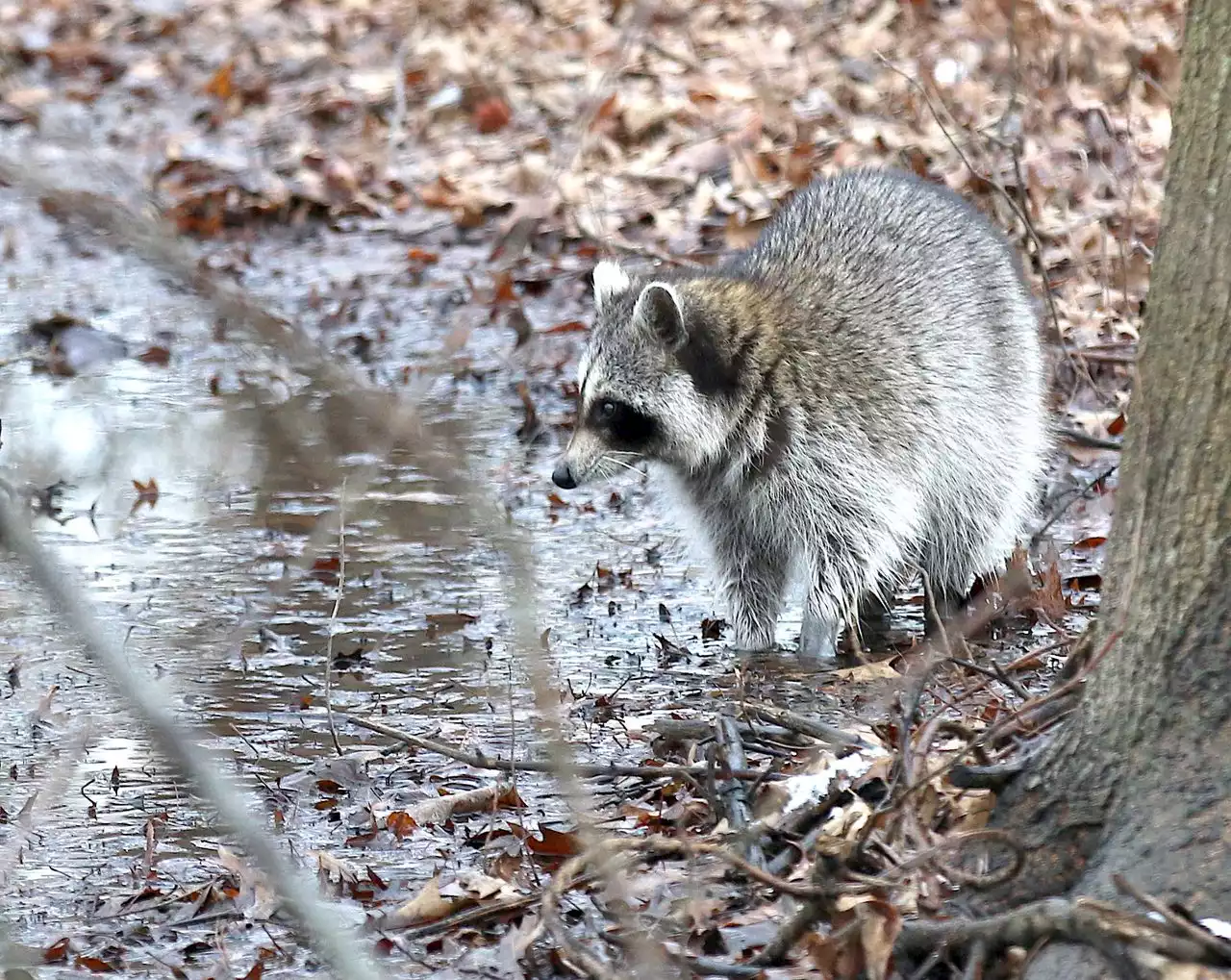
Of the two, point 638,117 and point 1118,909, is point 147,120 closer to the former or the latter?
point 638,117

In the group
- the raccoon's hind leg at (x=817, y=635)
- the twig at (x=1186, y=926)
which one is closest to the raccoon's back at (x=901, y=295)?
the raccoon's hind leg at (x=817, y=635)

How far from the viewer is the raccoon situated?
16.2ft

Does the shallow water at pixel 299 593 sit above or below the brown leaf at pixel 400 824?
below

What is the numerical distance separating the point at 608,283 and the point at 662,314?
0.33 metres

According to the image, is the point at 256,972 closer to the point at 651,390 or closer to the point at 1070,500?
the point at 651,390

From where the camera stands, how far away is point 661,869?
3.24 metres

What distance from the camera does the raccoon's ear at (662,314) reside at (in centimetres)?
→ 489

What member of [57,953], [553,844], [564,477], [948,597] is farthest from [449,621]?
[57,953]

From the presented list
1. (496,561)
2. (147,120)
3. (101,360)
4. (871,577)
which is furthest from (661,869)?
(147,120)

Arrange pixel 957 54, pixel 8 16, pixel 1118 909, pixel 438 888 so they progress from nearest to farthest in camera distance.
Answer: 1. pixel 1118 909
2. pixel 438 888
3. pixel 957 54
4. pixel 8 16

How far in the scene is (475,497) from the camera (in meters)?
1.48

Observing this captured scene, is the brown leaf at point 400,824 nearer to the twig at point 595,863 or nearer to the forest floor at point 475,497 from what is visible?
the forest floor at point 475,497

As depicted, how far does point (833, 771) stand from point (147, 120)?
407 inches

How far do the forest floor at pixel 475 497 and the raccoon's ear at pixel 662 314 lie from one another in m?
0.53
